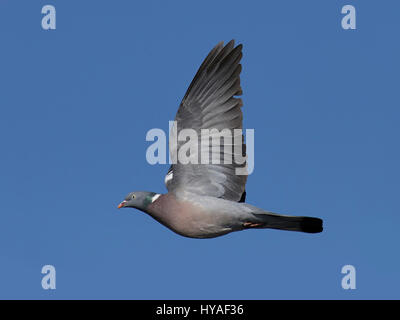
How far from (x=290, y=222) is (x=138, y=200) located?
215cm

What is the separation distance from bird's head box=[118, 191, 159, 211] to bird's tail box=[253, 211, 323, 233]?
1.49m

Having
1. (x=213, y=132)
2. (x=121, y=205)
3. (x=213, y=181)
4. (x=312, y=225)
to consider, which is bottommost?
(x=312, y=225)

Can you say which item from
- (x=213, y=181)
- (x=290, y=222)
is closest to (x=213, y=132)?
(x=213, y=181)

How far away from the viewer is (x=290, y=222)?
818 centimetres

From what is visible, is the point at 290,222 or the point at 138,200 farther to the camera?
the point at 138,200

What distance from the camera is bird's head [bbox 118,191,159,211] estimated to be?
8.30 m

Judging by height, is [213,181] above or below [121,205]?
above

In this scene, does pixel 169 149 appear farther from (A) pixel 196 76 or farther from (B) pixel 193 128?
(A) pixel 196 76

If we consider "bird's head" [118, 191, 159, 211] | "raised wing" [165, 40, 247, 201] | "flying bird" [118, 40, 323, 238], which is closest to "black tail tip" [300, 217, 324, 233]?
"flying bird" [118, 40, 323, 238]

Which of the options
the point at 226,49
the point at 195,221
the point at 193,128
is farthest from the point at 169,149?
the point at 226,49

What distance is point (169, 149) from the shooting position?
26.6 feet

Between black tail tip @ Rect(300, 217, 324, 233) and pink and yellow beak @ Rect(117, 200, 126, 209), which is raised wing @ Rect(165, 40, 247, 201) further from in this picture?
black tail tip @ Rect(300, 217, 324, 233)

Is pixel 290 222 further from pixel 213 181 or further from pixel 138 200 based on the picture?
pixel 138 200

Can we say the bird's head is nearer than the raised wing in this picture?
No
